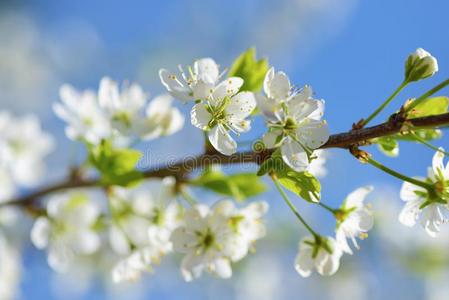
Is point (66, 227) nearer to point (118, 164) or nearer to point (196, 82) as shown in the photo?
point (118, 164)

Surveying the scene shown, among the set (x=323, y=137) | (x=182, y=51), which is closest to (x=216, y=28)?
(x=182, y=51)

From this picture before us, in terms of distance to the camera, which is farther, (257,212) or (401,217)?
(257,212)

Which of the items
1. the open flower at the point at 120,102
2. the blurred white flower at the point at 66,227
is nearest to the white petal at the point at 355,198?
the open flower at the point at 120,102

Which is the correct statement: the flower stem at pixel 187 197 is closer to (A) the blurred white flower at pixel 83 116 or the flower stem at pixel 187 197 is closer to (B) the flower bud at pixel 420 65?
(A) the blurred white flower at pixel 83 116

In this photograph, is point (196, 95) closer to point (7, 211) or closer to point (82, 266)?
point (7, 211)

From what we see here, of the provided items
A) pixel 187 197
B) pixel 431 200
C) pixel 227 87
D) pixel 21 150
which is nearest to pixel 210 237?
pixel 187 197

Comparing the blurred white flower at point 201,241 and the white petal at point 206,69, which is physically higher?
the white petal at point 206,69
